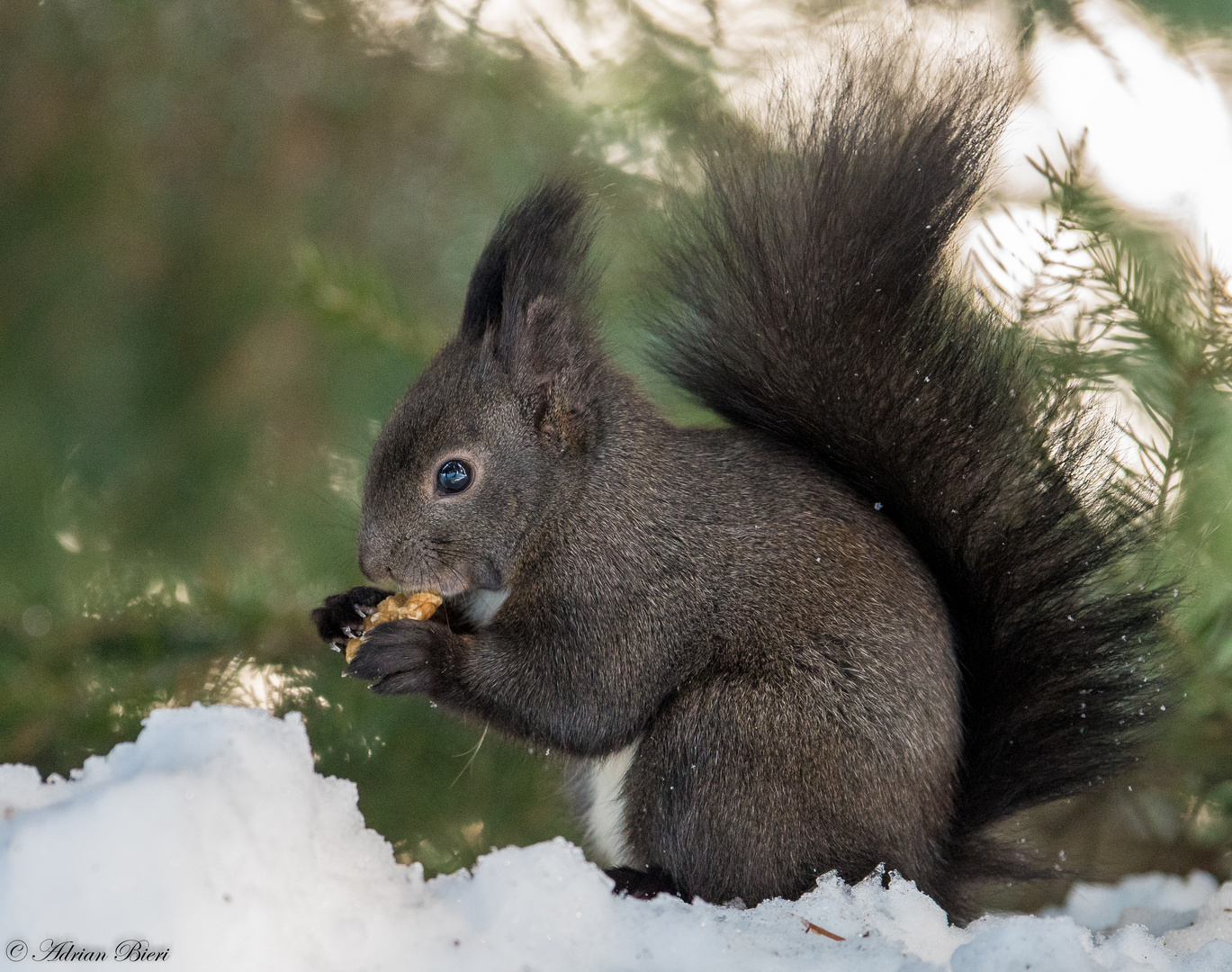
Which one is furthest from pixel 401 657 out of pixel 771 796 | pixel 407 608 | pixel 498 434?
pixel 771 796

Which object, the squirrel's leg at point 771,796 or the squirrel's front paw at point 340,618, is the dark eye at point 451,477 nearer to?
the squirrel's front paw at point 340,618

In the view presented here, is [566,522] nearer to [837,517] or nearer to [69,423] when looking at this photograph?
[837,517]

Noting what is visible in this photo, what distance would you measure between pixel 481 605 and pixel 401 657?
178 mm

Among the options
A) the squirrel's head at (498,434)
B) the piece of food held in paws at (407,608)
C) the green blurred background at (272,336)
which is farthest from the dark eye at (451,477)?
the green blurred background at (272,336)

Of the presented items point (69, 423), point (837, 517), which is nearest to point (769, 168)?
point (837, 517)

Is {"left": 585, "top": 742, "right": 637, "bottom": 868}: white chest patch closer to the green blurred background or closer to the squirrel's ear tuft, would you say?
the green blurred background

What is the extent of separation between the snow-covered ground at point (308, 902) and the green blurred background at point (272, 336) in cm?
44

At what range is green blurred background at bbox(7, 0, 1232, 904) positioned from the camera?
1.09 m

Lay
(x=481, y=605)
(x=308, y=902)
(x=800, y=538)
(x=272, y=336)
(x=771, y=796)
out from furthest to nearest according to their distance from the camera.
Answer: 1. (x=272, y=336)
2. (x=481, y=605)
3. (x=800, y=538)
4. (x=771, y=796)
5. (x=308, y=902)

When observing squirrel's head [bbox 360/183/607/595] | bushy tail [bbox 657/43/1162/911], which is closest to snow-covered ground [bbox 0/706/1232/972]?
bushy tail [bbox 657/43/1162/911]

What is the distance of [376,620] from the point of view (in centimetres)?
105

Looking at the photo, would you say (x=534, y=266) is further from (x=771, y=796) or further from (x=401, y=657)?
(x=771, y=796)

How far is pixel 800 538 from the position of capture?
3.25 feet

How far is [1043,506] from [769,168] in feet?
1.38
